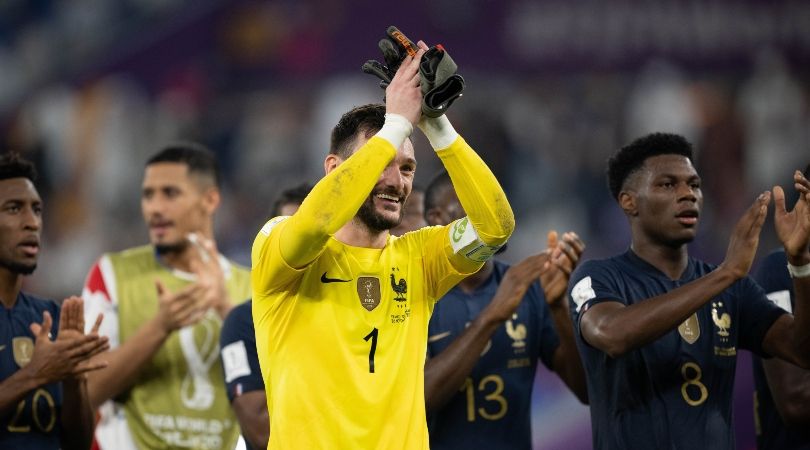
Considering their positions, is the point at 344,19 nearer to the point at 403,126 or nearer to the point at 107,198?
the point at 107,198

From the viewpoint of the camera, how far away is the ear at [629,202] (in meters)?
5.48

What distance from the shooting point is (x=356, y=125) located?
4164 millimetres

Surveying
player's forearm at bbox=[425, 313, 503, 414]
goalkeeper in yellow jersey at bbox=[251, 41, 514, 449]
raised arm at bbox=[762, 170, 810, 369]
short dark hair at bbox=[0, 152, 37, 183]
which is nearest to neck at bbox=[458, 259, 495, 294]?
player's forearm at bbox=[425, 313, 503, 414]

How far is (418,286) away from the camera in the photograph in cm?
423

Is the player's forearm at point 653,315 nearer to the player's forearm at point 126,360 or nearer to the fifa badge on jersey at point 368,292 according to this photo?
the fifa badge on jersey at point 368,292

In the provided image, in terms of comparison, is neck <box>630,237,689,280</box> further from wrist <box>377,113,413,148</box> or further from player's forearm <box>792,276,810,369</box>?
wrist <box>377,113,413,148</box>

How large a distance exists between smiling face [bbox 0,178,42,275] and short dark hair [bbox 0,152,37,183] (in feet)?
0.12

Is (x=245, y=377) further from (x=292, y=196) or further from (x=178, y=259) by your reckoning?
(x=178, y=259)

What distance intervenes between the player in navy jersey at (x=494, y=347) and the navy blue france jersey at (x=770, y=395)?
906mm

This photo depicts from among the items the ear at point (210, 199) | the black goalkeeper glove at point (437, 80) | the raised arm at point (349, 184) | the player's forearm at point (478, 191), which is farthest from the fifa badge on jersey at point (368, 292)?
the ear at point (210, 199)

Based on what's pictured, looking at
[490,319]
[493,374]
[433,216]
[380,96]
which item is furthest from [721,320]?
[380,96]

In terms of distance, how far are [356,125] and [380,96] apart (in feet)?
22.6

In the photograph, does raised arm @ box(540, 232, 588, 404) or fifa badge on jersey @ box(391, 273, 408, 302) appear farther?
raised arm @ box(540, 232, 588, 404)

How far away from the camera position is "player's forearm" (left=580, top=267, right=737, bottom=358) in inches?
185
